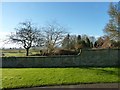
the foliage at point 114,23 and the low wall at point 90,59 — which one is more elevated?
the foliage at point 114,23

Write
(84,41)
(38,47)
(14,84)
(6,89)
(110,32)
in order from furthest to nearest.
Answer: (84,41) < (38,47) < (110,32) < (14,84) < (6,89)

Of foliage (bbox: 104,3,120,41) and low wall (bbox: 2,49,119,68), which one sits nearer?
low wall (bbox: 2,49,119,68)

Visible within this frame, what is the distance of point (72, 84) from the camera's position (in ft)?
33.7

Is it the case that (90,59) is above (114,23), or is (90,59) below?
below

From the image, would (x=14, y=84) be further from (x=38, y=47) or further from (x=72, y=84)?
(x=38, y=47)

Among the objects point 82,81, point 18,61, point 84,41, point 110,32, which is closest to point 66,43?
point 84,41

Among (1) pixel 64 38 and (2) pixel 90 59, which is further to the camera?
(1) pixel 64 38

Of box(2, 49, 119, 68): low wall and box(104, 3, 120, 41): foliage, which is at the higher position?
box(104, 3, 120, 41): foliage

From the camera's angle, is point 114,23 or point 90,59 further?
point 114,23

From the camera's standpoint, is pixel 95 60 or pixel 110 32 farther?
pixel 110 32

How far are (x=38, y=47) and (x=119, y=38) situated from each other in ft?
41.4

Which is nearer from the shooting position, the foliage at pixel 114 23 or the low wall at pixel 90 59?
the low wall at pixel 90 59

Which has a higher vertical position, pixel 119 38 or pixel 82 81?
pixel 119 38

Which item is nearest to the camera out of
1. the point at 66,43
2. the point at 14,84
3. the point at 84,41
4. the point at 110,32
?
the point at 14,84
